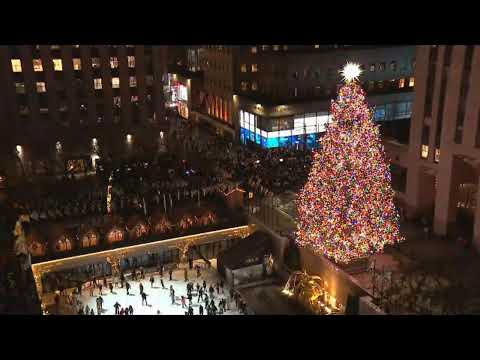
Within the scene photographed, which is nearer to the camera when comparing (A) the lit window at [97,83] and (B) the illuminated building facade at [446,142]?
(B) the illuminated building facade at [446,142]

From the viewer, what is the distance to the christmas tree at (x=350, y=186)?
20.1 m

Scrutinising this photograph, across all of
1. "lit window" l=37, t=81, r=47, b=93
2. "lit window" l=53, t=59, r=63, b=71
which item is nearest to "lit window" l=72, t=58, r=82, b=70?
"lit window" l=53, t=59, r=63, b=71

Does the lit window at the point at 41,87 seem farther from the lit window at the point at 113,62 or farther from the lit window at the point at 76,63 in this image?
the lit window at the point at 113,62

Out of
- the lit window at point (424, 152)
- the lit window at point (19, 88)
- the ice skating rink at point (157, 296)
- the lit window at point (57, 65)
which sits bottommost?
the ice skating rink at point (157, 296)

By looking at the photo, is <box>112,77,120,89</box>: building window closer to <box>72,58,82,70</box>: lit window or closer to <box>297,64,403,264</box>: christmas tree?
<box>72,58,82,70</box>: lit window

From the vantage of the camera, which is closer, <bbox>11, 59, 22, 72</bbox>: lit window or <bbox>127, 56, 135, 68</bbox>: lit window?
<bbox>11, 59, 22, 72</bbox>: lit window

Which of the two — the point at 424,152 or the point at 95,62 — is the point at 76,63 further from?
the point at 424,152

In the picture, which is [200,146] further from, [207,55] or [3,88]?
[3,88]

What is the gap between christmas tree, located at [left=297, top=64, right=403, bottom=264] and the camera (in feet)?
65.9

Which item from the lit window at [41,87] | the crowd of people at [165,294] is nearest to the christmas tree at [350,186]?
the crowd of people at [165,294]

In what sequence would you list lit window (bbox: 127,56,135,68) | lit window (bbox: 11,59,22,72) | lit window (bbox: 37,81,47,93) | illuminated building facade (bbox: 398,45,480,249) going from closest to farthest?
illuminated building facade (bbox: 398,45,480,249) < lit window (bbox: 11,59,22,72) < lit window (bbox: 37,81,47,93) < lit window (bbox: 127,56,135,68)

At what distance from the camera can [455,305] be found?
18625 millimetres

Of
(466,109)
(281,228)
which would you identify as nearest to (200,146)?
(281,228)

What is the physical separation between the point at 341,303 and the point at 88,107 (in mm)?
33570
